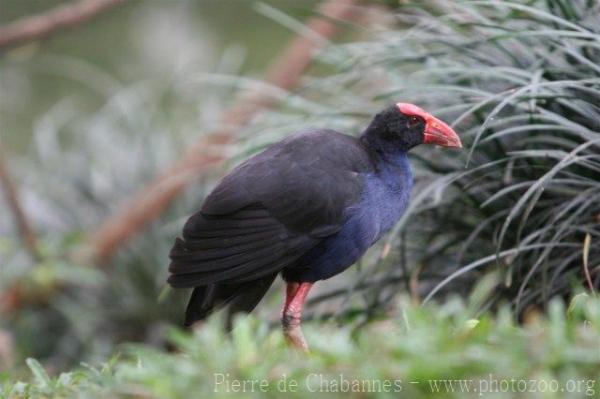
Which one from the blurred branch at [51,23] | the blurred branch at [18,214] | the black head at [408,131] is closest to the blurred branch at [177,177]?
the blurred branch at [18,214]

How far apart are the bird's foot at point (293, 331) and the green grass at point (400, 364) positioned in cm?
75

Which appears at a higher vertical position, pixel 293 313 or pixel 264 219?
pixel 264 219

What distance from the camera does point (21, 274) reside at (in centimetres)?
631

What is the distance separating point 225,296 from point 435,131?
0.94 meters

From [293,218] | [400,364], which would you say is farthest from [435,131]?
[400,364]

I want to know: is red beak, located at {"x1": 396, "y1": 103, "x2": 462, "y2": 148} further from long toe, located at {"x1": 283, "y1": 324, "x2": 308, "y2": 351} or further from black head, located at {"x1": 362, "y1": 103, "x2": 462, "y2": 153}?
long toe, located at {"x1": 283, "y1": 324, "x2": 308, "y2": 351}

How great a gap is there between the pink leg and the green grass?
0.79 metres

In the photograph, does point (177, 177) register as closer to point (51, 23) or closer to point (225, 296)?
point (51, 23)

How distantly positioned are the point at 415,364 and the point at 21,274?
4.14m

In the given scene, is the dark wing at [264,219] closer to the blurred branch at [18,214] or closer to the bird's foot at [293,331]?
the bird's foot at [293,331]

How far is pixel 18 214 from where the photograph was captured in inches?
245

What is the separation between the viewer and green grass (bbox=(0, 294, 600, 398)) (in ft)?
8.48

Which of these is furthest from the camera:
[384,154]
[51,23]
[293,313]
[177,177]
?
[51,23]

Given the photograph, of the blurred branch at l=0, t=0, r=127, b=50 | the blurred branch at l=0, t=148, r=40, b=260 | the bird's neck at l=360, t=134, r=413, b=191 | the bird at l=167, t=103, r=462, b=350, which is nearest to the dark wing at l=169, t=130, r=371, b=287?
the bird at l=167, t=103, r=462, b=350
